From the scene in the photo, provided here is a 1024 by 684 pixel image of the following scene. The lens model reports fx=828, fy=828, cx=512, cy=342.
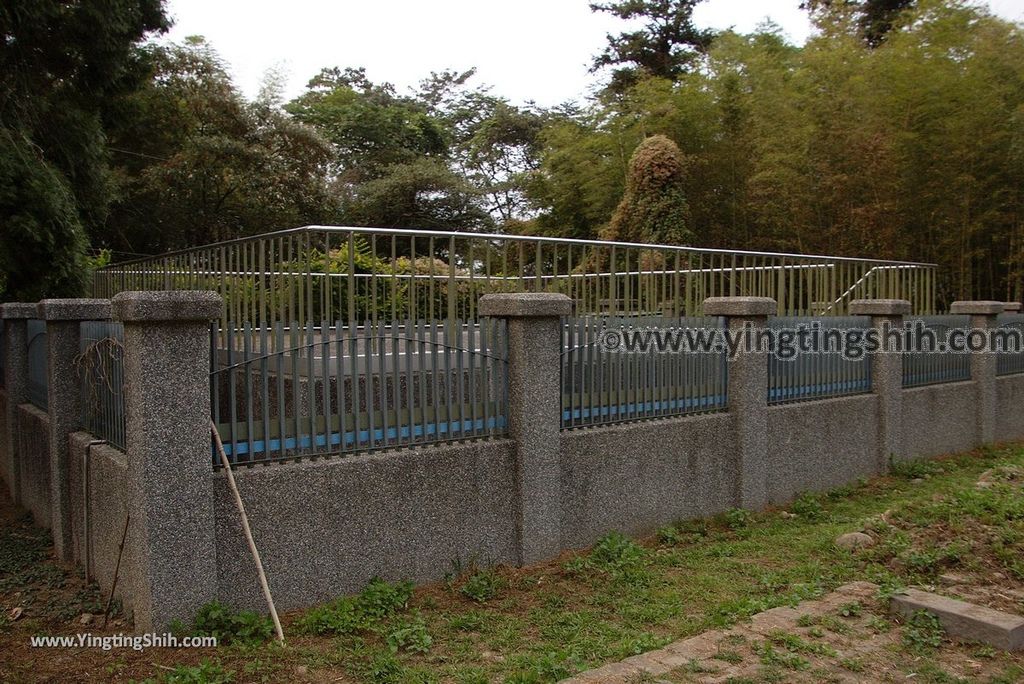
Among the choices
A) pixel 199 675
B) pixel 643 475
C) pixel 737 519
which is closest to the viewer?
pixel 199 675

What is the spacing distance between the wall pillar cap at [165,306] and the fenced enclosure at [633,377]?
102 inches

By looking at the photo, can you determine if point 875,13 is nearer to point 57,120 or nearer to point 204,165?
point 204,165

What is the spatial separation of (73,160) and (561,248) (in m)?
7.68

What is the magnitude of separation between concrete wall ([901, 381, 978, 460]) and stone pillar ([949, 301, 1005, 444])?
0.29 ft

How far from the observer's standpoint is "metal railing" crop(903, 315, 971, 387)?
368 inches

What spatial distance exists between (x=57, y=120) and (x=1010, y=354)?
499 inches

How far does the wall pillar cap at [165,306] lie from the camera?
3.83 m

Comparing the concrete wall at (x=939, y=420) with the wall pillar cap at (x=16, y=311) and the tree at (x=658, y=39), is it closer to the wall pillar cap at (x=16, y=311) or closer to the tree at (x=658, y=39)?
the wall pillar cap at (x=16, y=311)

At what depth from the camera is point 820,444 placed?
7.74 metres

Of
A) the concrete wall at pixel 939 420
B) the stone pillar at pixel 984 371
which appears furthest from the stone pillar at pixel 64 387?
the stone pillar at pixel 984 371

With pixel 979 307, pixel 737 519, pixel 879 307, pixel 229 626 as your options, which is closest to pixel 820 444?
pixel 737 519

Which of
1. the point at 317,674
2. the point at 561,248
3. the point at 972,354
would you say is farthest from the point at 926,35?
the point at 317,674

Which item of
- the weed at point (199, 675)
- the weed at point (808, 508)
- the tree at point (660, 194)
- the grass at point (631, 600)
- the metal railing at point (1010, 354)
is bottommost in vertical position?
the weed at point (808, 508)

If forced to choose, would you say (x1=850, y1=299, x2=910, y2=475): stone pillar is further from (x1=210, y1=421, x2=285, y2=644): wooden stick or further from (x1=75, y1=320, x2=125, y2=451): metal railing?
(x1=75, y1=320, x2=125, y2=451): metal railing
